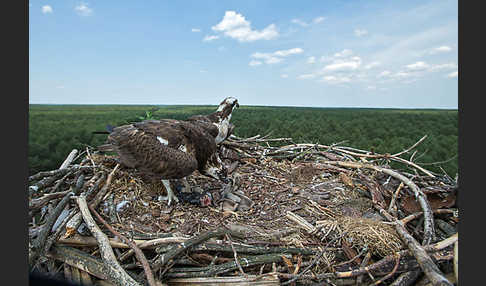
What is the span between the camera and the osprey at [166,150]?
279 centimetres

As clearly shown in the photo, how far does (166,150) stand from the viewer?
2832 millimetres

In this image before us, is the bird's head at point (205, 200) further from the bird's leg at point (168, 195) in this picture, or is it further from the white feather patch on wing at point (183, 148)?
the white feather patch on wing at point (183, 148)

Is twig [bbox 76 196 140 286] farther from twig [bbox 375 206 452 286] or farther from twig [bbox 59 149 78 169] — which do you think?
twig [bbox 375 206 452 286]

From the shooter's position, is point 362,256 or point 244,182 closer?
point 362,256

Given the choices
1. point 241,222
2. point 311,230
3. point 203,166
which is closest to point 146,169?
point 203,166

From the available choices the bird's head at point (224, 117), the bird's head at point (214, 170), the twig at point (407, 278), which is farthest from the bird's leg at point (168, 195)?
the twig at point (407, 278)

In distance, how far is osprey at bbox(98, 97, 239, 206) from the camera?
110 inches

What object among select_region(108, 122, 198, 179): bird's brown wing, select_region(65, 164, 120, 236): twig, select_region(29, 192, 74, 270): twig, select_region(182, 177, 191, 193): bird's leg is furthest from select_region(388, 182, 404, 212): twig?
select_region(29, 192, 74, 270): twig

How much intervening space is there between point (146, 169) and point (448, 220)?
3256 mm

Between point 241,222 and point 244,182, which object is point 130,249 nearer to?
point 241,222

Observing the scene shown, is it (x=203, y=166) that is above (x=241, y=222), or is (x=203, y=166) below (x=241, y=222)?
above

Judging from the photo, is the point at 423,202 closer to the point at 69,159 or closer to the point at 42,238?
the point at 42,238

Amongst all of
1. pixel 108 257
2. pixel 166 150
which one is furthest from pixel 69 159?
pixel 108 257

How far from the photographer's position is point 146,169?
2.82 meters
